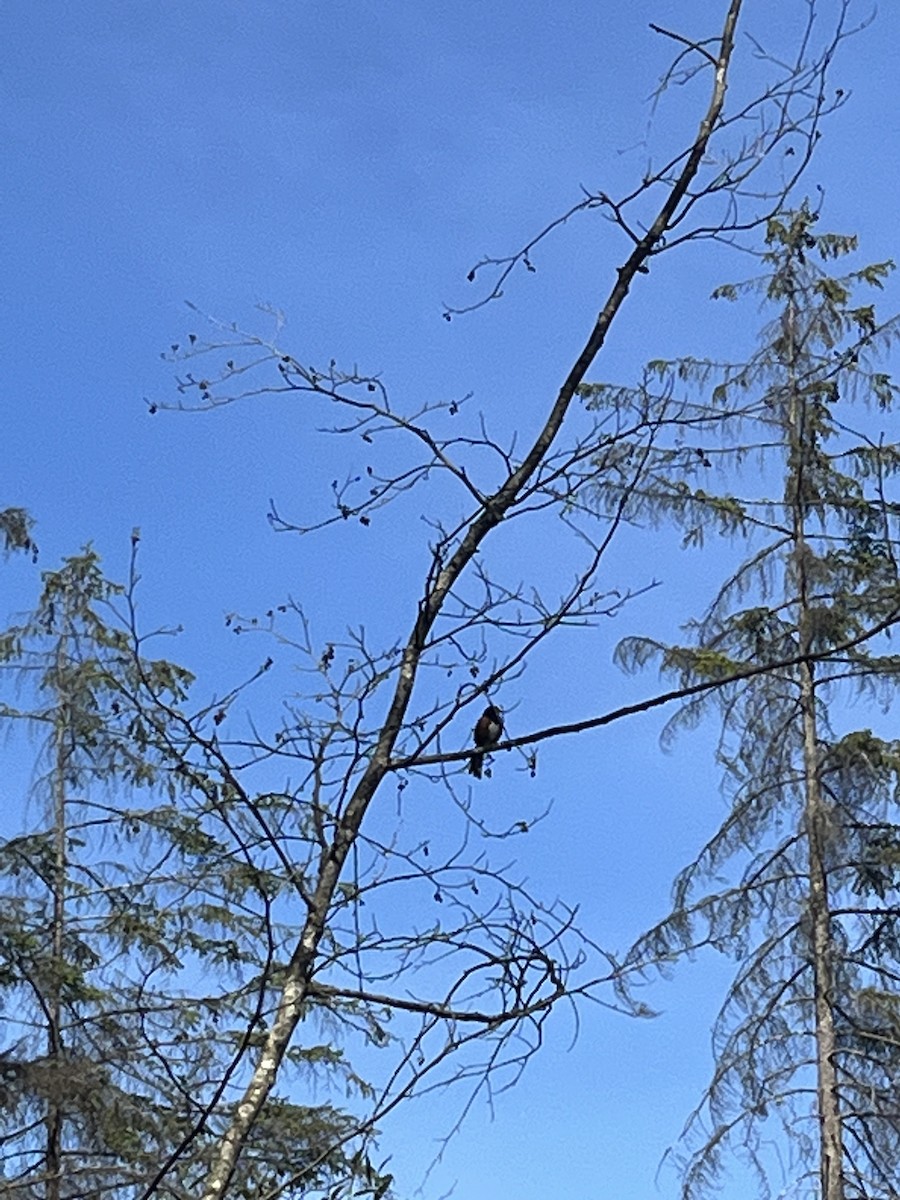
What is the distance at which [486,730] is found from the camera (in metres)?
3.54

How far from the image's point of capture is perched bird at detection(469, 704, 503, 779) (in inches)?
133

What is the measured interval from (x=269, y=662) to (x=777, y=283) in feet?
42.7

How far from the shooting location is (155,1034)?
11.9 metres

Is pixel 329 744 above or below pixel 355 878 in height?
above

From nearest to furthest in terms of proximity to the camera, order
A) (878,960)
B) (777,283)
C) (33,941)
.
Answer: (33,941)
(878,960)
(777,283)

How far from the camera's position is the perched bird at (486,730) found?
3387 millimetres

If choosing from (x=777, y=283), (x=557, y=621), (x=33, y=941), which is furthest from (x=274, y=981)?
(x=777, y=283)

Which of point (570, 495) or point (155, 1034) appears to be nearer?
point (570, 495)

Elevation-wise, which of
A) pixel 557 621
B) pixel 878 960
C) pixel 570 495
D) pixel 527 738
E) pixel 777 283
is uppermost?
pixel 777 283

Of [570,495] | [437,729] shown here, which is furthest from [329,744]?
[570,495]

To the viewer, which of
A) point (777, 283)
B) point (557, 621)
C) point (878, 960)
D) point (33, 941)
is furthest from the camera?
point (777, 283)

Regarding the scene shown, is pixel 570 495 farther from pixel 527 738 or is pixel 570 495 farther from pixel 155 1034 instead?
pixel 155 1034

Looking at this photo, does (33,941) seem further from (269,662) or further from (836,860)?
(269,662)

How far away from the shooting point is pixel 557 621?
3338 millimetres
